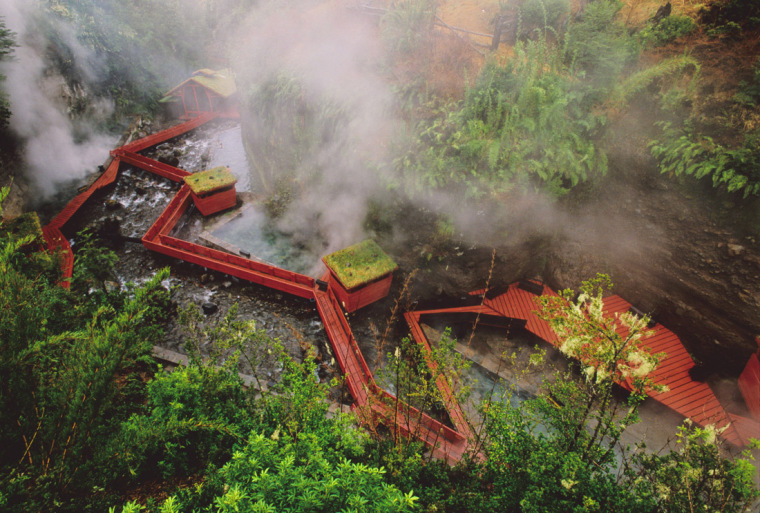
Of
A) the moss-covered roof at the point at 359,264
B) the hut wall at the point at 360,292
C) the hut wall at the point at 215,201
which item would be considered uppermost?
the hut wall at the point at 215,201

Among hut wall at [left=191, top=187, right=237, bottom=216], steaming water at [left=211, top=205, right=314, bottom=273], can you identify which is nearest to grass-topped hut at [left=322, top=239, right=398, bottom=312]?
steaming water at [left=211, top=205, right=314, bottom=273]

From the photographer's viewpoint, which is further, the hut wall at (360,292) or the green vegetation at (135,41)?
the green vegetation at (135,41)

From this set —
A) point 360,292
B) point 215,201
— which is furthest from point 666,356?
point 215,201

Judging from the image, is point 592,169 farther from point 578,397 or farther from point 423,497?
point 423,497

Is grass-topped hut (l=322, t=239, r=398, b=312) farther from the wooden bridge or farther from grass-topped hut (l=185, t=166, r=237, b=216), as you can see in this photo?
grass-topped hut (l=185, t=166, r=237, b=216)

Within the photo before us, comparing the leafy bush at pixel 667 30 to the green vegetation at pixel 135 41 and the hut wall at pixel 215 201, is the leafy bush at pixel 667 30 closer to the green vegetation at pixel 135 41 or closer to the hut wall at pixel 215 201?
the hut wall at pixel 215 201

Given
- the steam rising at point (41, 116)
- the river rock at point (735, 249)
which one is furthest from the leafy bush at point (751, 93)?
the steam rising at point (41, 116)

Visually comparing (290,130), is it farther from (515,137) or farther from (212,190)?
(515,137)
